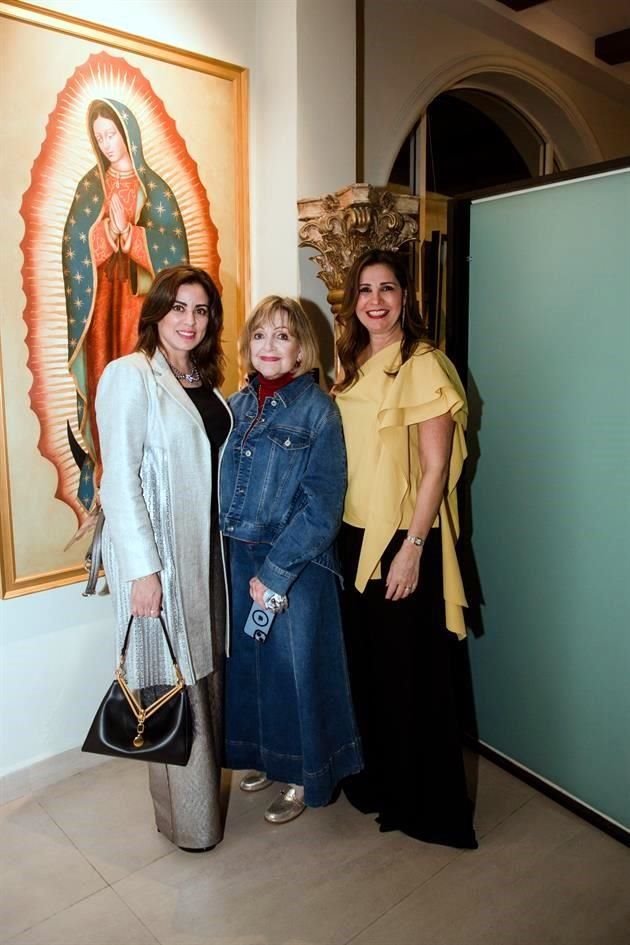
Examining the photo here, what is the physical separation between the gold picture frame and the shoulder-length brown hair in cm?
58

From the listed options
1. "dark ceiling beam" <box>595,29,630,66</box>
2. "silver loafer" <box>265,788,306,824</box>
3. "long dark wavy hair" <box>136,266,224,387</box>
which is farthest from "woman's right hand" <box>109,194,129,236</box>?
"dark ceiling beam" <box>595,29,630,66</box>

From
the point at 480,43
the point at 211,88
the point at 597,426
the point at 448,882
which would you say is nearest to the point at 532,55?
the point at 480,43

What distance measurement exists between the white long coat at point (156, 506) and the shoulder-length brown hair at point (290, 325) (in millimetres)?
238

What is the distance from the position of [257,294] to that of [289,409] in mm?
918

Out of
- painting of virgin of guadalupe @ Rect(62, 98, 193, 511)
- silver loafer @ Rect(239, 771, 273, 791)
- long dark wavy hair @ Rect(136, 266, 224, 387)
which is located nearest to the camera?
long dark wavy hair @ Rect(136, 266, 224, 387)

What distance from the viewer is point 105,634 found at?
2.51 meters

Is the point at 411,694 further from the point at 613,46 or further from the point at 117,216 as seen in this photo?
the point at 613,46

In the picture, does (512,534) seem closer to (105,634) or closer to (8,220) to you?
(105,634)

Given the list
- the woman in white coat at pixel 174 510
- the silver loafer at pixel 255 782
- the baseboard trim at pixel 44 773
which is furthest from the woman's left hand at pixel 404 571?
the baseboard trim at pixel 44 773

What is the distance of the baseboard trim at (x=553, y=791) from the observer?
212 centimetres

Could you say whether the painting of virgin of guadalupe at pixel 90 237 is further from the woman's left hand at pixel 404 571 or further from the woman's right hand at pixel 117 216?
the woman's left hand at pixel 404 571

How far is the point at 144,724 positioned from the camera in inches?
74.4

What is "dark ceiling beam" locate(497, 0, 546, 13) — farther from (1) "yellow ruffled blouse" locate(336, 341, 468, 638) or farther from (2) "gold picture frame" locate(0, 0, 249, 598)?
(1) "yellow ruffled blouse" locate(336, 341, 468, 638)

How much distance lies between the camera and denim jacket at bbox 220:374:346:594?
193 cm
